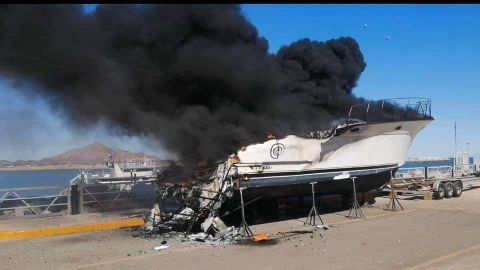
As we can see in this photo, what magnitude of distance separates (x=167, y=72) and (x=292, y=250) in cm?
632

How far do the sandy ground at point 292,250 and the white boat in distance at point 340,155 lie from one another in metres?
1.36

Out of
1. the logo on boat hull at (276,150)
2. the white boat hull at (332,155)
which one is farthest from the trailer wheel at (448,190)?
the logo on boat hull at (276,150)

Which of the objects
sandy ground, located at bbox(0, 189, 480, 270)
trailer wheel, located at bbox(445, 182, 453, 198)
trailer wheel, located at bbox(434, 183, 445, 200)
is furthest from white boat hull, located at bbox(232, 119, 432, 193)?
trailer wheel, located at bbox(445, 182, 453, 198)

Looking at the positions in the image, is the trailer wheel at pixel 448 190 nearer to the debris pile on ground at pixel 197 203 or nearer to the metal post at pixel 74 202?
the debris pile on ground at pixel 197 203

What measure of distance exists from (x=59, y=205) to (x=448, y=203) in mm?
14031

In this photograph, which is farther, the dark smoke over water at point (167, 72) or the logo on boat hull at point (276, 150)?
the logo on boat hull at point (276, 150)

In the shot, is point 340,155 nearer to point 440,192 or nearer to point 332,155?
point 332,155

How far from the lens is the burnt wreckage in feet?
Result: 37.9

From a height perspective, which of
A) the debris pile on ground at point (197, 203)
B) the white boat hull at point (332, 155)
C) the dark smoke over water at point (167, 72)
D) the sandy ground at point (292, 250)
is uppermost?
the dark smoke over water at point (167, 72)

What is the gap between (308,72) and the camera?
55.6 ft

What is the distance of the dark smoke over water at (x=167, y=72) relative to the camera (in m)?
10.2

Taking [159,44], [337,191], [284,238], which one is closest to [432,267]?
[284,238]

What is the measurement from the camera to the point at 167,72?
507 inches

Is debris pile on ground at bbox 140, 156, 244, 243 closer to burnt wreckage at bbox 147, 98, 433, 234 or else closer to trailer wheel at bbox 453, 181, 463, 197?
burnt wreckage at bbox 147, 98, 433, 234
